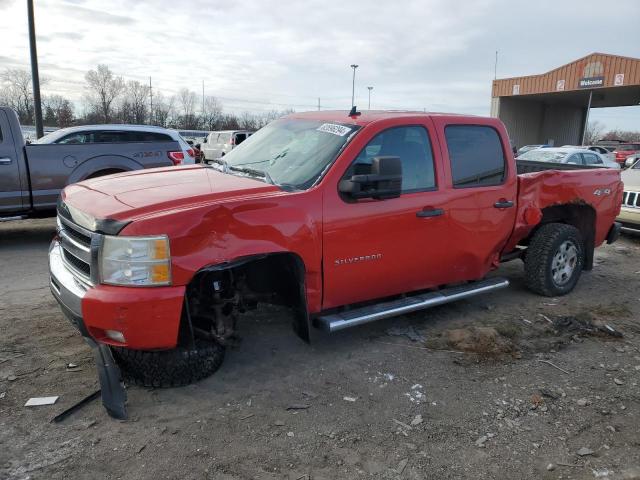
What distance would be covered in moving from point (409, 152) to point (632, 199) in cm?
621

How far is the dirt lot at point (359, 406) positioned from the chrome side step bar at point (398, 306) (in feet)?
1.15

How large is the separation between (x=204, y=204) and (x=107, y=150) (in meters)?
5.80

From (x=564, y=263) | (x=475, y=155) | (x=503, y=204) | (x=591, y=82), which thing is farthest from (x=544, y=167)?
(x=591, y=82)

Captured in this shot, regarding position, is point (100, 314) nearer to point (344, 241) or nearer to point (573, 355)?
point (344, 241)

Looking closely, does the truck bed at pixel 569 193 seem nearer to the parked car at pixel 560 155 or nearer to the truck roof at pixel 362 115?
the truck roof at pixel 362 115

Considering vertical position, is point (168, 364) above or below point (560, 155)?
below

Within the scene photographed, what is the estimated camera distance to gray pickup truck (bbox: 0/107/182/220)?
7.44 metres

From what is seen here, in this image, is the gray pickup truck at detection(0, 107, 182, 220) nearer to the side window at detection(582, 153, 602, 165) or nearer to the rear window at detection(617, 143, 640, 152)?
the side window at detection(582, 153, 602, 165)

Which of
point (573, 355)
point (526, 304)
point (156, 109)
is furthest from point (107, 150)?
point (156, 109)

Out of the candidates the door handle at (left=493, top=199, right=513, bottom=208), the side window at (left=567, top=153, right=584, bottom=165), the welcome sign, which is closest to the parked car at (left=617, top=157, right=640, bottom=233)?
the door handle at (left=493, top=199, right=513, bottom=208)

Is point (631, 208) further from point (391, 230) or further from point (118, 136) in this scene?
point (118, 136)

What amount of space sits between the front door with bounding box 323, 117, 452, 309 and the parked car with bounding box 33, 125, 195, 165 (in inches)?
222

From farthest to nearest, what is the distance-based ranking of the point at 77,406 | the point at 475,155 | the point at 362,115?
the point at 475,155 < the point at 362,115 < the point at 77,406

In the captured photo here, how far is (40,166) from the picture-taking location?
762 centimetres
